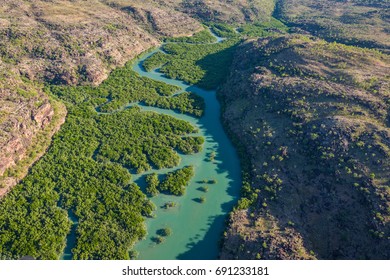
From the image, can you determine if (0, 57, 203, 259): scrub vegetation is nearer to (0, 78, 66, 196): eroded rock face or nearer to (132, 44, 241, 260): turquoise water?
(132, 44, 241, 260): turquoise water

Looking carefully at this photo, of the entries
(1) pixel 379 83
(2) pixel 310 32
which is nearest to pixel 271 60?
(1) pixel 379 83

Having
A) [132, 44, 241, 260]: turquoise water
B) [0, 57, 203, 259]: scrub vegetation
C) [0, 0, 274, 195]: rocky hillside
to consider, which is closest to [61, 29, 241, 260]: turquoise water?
[132, 44, 241, 260]: turquoise water

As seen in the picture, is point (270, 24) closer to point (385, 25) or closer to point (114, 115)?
point (385, 25)

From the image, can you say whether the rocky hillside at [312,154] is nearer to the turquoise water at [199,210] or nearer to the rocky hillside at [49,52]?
the turquoise water at [199,210]

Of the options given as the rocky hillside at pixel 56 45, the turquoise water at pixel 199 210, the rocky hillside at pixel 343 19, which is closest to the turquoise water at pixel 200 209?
the turquoise water at pixel 199 210

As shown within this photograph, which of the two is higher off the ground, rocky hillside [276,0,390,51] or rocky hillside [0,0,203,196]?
rocky hillside [276,0,390,51]

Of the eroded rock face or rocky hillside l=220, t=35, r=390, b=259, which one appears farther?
the eroded rock face

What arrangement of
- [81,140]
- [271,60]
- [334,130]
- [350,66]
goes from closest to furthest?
[334,130]
[81,140]
[350,66]
[271,60]

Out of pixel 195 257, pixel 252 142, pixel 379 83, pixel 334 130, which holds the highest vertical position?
pixel 379 83
